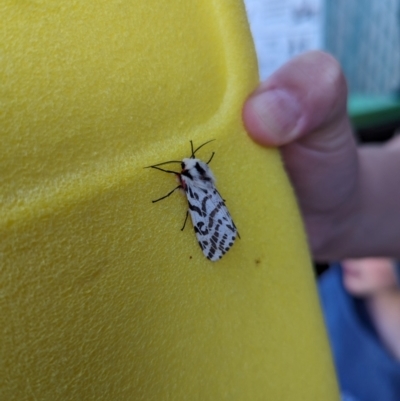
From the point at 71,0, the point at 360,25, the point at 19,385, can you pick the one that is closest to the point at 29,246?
the point at 19,385

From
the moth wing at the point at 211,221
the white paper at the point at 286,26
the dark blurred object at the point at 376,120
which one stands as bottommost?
the dark blurred object at the point at 376,120

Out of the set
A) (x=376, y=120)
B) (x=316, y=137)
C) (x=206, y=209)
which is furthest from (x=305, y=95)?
(x=376, y=120)

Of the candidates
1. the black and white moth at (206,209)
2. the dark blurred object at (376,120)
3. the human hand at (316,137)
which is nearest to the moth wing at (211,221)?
the black and white moth at (206,209)

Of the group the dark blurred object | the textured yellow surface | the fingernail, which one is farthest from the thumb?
the dark blurred object

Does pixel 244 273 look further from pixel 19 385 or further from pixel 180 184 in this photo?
pixel 19 385

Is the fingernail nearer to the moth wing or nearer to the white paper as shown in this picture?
the moth wing

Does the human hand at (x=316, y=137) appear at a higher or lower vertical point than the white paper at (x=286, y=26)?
lower

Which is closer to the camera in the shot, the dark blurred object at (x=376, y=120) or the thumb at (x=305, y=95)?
the thumb at (x=305, y=95)

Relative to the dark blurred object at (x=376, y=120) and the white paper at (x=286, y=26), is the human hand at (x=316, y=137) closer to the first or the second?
the dark blurred object at (x=376, y=120)
